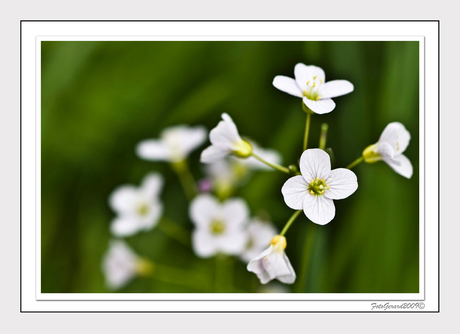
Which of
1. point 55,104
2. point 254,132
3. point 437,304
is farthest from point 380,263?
point 55,104

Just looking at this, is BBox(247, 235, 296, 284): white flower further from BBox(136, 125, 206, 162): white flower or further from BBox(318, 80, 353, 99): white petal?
BBox(136, 125, 206, 162): white flower

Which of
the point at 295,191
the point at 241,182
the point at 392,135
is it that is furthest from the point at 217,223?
the point at 392,135

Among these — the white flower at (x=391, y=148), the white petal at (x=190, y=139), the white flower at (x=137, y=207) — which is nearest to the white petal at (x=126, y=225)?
the white flower at (x=137, y=207)

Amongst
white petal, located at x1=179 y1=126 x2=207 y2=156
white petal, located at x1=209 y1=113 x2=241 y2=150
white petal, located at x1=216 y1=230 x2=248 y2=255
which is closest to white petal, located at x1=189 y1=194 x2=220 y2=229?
white petal, located at x1=216 y1=230 x2=248 y2=255

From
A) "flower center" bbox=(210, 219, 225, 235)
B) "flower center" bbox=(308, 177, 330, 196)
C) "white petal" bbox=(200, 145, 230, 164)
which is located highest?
"white petal" bbox=(200, 145, 230, 164)

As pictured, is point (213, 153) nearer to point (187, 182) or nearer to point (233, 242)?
point (233, 242)

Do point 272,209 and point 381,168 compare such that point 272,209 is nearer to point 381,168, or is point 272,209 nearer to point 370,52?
point 381,168

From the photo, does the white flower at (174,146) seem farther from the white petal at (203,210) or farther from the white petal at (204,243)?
the white petal at (204,243)
